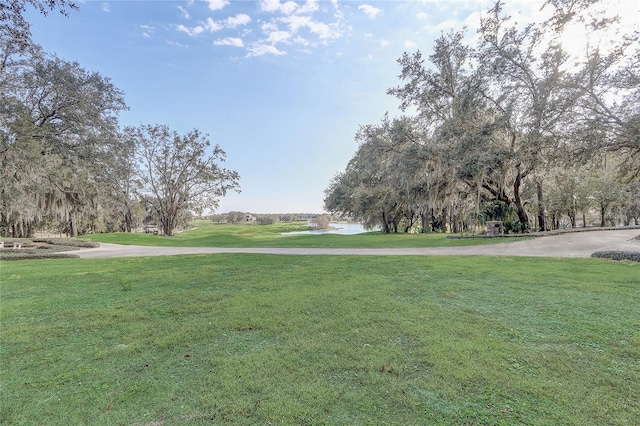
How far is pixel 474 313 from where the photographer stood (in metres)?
3.35

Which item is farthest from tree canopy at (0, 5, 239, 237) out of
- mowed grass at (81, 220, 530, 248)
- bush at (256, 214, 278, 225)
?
bush at (256, 214, 278, 225)

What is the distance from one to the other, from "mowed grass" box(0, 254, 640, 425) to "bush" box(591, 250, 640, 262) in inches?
93.8

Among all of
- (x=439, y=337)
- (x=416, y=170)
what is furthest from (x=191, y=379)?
(x=416, y=170)

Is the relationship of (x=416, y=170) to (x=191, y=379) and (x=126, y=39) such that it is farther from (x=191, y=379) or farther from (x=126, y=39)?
(x=191, y=379)

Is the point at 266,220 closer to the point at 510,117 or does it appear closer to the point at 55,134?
the point at 55,134

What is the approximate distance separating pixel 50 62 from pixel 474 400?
16396 mm

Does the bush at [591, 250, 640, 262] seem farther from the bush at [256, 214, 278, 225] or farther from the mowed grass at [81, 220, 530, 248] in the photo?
the bush at [256, 214, 278, 225]

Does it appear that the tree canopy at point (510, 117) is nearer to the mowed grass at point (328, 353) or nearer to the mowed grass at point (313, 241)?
the mowed grass at point (313, 241)

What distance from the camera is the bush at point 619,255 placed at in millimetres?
6359

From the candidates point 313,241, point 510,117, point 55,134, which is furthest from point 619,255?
point 55,134

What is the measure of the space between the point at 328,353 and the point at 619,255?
7.92 m

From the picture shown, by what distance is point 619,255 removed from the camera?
21.7ft

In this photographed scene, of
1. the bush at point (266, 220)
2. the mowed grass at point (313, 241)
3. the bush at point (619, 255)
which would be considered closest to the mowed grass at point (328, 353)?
the bush at point (619, 255)

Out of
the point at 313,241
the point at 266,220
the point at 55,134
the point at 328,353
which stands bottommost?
the point at 328,353
